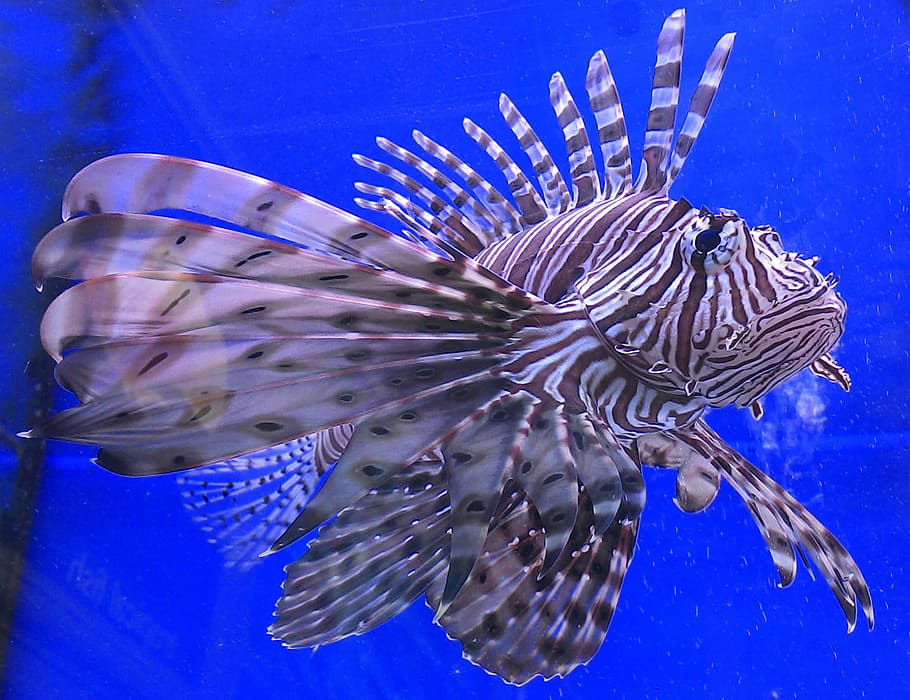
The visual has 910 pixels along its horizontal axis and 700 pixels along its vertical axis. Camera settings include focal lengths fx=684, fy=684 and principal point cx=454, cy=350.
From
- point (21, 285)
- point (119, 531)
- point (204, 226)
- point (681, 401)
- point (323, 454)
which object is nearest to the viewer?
point (204, 226)

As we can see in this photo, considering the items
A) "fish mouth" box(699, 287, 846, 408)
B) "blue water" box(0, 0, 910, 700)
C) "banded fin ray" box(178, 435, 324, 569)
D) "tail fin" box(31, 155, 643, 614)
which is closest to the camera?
"tail fin" box(31, 155, 643, 614)

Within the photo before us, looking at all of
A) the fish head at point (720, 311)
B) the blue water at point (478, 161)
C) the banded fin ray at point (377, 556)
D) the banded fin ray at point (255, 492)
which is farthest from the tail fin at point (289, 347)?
the blue water at point (478, 161)

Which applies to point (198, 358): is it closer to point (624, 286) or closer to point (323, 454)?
point (624, 286)

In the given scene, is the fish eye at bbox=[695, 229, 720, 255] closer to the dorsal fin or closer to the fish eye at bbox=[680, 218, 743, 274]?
the fish eye at bbox=[680, 218, 743, 274]

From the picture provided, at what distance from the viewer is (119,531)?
169 cm

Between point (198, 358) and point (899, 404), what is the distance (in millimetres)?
1588

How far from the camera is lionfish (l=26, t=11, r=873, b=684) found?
64cm

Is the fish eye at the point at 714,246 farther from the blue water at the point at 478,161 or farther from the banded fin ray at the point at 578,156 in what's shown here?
the blue water at the point at 478,161

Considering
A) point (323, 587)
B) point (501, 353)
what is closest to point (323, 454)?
point (323, 587)

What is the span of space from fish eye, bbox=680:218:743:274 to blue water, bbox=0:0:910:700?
88cm

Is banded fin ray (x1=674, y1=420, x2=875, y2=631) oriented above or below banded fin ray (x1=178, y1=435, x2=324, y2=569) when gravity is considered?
above

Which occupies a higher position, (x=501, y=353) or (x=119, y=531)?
(x=501, y=353)

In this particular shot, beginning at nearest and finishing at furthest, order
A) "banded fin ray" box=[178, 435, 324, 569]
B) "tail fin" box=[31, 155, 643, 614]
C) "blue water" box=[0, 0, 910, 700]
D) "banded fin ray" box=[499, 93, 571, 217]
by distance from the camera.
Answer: "tail fin" box=[31, 155, 643, 614] < "banded fin ray" box=[499, 93, 571, 217] < "banded fin ray" box=[178, 435, 324, 569] < "blue water" box=[0, 0, 910, 700]

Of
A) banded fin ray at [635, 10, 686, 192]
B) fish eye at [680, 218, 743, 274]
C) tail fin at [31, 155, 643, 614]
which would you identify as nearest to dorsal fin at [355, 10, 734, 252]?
banded fin ray at [635, 10, 686, 192]
